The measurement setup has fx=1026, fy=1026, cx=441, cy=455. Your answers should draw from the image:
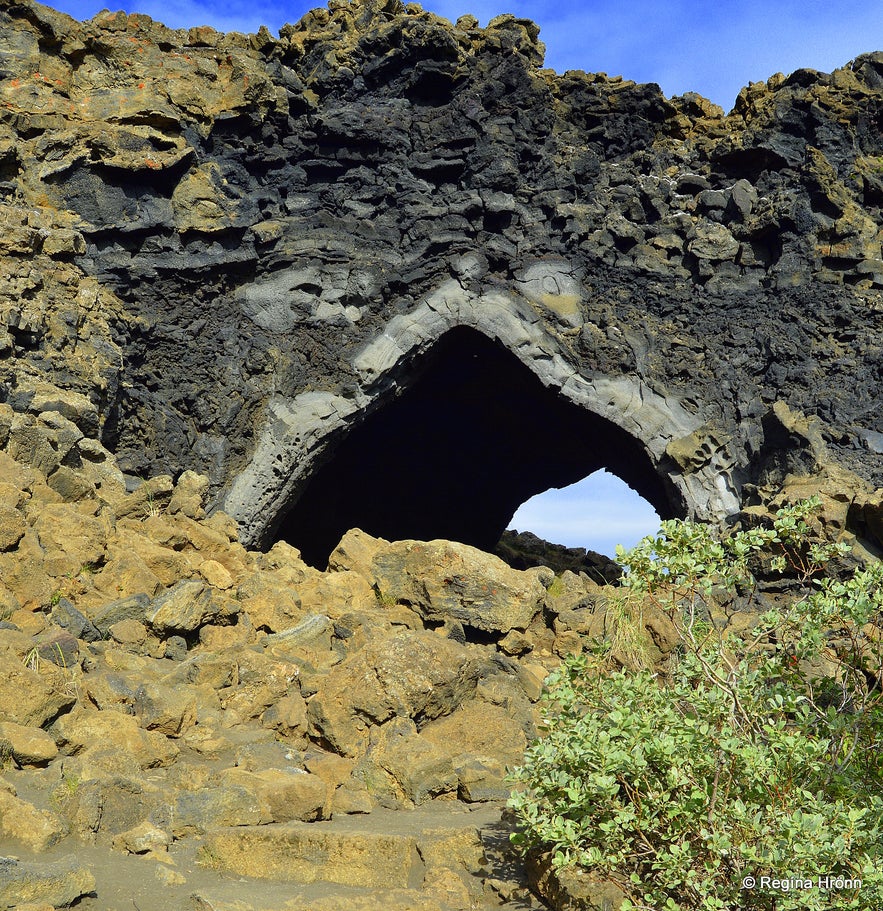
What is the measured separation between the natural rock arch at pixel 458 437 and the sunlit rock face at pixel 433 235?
5 cm

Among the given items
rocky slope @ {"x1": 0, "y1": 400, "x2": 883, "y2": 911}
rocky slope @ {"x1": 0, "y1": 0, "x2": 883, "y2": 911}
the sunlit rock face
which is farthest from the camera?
the sunlit rock face

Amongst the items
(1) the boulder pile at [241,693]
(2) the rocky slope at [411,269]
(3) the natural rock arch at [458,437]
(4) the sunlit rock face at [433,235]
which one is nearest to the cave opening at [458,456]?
(3) the natural rock arch at [458,437]

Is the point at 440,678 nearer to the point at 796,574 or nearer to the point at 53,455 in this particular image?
the point at 53,455

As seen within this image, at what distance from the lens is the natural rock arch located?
11.6 meters

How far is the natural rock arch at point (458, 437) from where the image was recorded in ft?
38.1

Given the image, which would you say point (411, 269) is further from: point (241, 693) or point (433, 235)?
point (241, 693)

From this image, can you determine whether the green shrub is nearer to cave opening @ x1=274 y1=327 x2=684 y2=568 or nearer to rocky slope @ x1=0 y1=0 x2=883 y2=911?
rocky slope @ x1=0 y1=0 x2=883 y2=911

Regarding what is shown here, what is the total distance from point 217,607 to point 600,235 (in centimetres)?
687

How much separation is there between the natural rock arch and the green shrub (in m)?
6.58

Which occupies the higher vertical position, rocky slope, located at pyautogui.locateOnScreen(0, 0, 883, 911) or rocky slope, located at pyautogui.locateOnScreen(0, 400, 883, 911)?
rocky slope, located at pyautogui.locateOnScreen(0, 0, 883, 911)

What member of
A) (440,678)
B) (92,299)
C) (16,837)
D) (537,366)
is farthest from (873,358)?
(16,837)

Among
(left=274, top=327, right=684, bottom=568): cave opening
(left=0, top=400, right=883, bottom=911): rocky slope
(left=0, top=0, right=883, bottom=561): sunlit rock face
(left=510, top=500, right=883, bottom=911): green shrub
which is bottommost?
(left=0, top=400, right=883, bottom=911): rocky slope

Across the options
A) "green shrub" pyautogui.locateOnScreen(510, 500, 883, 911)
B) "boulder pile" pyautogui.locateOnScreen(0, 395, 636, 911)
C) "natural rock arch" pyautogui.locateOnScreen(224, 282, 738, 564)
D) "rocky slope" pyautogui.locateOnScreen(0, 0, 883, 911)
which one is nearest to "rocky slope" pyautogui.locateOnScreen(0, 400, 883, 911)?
"boulder pile" pyautogui.locateOnScreen(0, 395, 636, 911)

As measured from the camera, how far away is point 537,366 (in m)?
11.9
